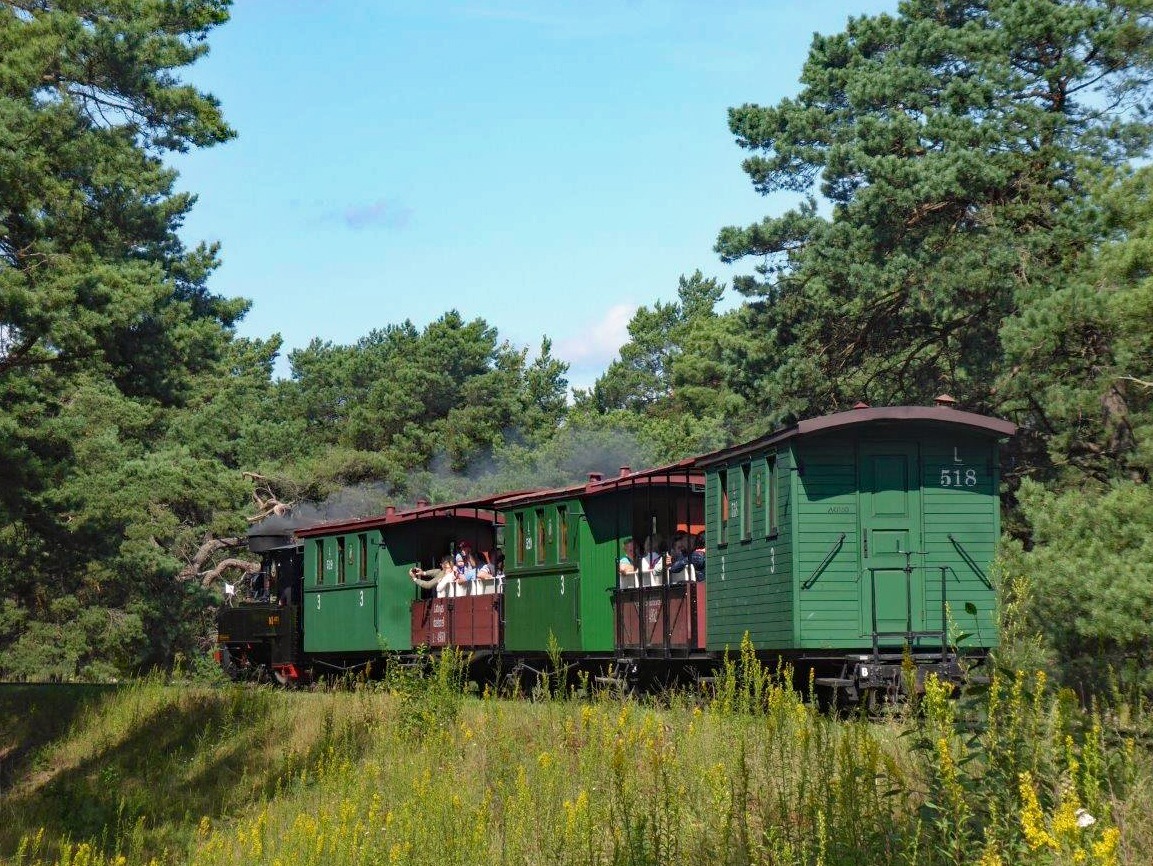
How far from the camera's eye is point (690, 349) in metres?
77.9

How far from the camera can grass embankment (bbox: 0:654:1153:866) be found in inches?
267

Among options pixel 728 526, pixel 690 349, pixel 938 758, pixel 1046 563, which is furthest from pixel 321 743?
pixel 690 349

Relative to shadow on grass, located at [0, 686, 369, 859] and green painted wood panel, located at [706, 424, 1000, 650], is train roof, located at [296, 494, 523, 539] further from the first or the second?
green painted wood panel, located at [706, 424, 1000, 650]

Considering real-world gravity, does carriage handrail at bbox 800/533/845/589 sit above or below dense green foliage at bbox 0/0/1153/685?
below

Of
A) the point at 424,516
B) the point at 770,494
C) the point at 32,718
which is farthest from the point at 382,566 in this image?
the point at 770,494

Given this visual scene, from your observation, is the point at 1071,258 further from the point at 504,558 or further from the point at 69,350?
the point at 69,350

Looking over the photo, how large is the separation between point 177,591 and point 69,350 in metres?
20.7

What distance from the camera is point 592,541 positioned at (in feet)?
69.6

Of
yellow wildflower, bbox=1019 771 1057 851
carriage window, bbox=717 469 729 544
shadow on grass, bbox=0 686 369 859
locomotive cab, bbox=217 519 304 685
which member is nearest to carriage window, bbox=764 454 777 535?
carriage window, bbox=717 469 729 544

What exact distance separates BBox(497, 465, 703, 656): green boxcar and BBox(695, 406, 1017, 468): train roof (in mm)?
3109

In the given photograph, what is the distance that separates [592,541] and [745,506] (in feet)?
11.7

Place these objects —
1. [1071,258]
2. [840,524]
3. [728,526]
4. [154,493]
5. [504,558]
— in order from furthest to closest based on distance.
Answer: [154,493] → [1071,258] → [504,558] → [728,526] → [840,524]

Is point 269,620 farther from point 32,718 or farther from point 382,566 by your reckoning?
point 32,718

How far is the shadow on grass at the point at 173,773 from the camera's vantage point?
55.1ft
